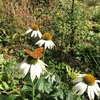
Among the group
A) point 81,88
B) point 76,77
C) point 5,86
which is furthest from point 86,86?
point 5,86

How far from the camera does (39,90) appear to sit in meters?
2.74

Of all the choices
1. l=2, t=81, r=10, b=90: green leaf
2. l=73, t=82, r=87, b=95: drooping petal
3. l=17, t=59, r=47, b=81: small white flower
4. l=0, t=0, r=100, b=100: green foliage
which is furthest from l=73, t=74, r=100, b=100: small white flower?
l=2, t=81, r=10, b=90: green leaf

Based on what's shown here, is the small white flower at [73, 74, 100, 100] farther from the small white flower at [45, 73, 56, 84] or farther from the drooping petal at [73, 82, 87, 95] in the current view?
the small white flower at [45, 73, 56, 84]

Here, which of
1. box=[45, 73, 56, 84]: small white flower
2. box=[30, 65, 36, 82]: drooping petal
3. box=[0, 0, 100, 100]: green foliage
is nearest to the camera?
box=[30, 65, 36, 82]: drooping petal

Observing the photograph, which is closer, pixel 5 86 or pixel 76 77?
pixel 76 77

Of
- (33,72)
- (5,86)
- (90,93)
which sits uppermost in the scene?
(33,72)

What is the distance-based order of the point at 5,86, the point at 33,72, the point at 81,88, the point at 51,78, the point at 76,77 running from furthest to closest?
the point at 5,86, the point at 51,78, the point at 76,77, the point at 81,88, the point at 33,72

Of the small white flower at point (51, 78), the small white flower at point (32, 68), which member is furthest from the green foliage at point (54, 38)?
the small white flower at point (32, 68)

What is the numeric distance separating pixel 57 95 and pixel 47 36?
0.73m

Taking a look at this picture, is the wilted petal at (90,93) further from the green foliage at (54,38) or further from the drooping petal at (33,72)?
the green foliage at (54,38)

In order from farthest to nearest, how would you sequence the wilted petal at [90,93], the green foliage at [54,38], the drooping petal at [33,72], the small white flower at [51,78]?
the green foliage at [54,38] < the small white flower at [51,78] < the wilted petal at [90,93] < the drooping petal at [33,72]

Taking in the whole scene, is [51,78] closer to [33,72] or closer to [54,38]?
[33,72]

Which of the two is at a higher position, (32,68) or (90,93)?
(32,68)

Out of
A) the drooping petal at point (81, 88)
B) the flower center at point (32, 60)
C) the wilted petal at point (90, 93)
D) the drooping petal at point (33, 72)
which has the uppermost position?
the flower center at point (32, 60)
